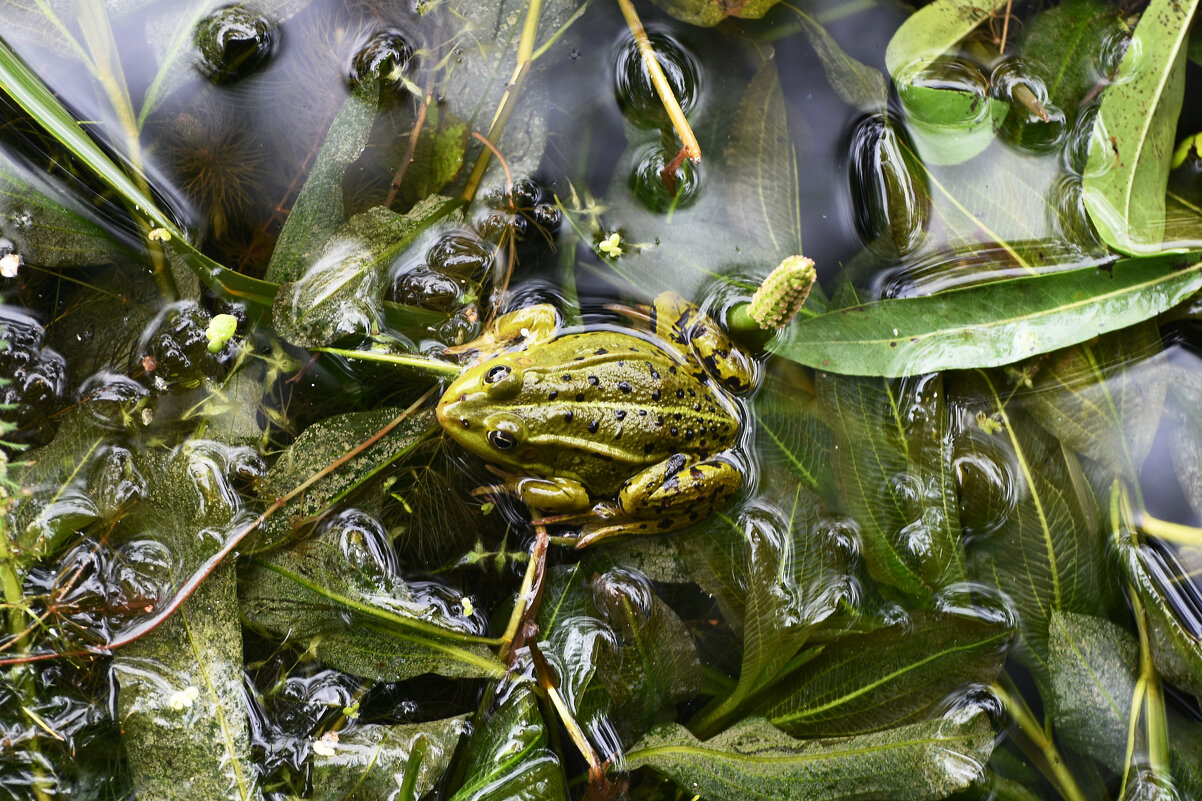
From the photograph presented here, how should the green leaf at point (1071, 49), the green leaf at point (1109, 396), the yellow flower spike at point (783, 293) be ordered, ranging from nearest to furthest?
the yellow flower spike at point (783, 293) < the green leaf at point (1109, 396) < the green leaf at point (1071, 49)

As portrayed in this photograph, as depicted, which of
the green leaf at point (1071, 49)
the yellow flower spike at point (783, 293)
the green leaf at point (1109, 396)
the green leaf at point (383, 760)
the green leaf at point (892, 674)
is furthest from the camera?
the green leaf at point (1071, 49)

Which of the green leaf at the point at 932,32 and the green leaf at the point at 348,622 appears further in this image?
the green leaf at the point at 932,32

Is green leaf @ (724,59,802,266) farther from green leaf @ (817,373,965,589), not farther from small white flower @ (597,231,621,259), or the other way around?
green leaf @ (817,373,965,589)

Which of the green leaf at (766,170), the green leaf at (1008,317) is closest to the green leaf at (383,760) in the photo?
the green leaf at (1008,317)

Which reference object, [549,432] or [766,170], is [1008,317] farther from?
[549,432]

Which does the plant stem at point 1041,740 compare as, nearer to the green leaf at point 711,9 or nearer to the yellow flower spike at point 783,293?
the yellow flower spike at point 783,293

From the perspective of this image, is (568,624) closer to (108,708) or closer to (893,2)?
(108,708)
